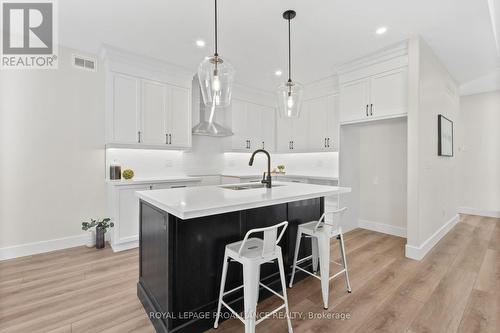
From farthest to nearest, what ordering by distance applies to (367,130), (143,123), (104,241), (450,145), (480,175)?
1. (480,175)
2. (367,130)
3. (450,145)
4. (143,123)
5. (104,241)

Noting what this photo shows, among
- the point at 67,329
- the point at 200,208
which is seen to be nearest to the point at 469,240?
the point at 200,208

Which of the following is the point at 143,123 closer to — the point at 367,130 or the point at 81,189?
the point at 81,189

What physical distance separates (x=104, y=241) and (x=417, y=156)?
14.9 feet

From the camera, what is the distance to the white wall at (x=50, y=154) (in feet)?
9.89

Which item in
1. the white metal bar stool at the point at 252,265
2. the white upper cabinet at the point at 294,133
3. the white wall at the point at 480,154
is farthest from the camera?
the white wall at the point at 480,154

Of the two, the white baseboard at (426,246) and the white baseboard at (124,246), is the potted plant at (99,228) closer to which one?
the white baseboard at (124,246)

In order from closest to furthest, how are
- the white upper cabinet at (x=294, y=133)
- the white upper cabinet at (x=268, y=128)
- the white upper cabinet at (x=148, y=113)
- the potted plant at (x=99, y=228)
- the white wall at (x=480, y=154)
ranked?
the potted plant at (x=99, y=228)
the white upper cabinet at (x=148, y=113)
the white upper cabinet at (x=294, y=133)
the white wall at (x=480, y=154)
the white upper cabinet at (x=268, y=128)

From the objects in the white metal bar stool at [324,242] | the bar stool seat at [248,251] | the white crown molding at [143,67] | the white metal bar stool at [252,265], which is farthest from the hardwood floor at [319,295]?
the white crown molding at [143,67]

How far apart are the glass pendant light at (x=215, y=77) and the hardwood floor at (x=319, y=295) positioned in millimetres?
1947

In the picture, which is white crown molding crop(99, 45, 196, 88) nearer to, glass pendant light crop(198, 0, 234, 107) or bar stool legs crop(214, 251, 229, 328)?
glass pendant light crop(198, 0, 234, 107)

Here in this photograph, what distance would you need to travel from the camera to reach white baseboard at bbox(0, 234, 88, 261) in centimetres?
300

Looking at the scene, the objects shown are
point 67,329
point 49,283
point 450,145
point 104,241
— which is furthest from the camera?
point 450,145

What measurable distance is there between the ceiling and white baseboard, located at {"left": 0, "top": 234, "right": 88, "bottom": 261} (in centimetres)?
281

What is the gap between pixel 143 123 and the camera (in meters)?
3.69
